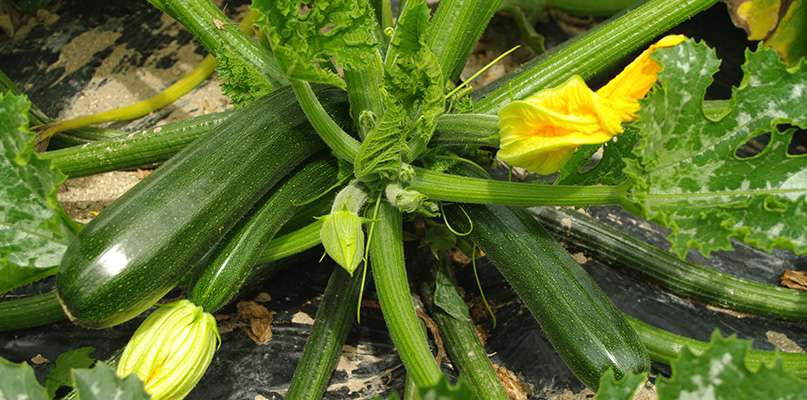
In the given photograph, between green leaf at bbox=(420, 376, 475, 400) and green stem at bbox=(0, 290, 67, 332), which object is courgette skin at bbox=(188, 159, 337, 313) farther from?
green leaf at bbox=(420, 376, 475, 400)

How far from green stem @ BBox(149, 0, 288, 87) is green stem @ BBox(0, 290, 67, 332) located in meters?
0.69

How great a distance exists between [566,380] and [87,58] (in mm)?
1860

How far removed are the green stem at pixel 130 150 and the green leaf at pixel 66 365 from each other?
16.5 inches

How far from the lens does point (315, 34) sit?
4.71 ft

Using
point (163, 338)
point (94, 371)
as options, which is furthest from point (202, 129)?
point (94, 371)

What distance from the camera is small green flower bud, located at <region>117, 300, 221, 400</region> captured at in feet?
4.99

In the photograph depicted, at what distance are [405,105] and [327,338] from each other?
0.58 m

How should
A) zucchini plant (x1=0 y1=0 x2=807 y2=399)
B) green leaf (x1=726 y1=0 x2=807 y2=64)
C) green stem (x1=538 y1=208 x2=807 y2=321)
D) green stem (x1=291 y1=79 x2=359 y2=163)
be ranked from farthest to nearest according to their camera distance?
green leaf (x1=726 y1=0 x2=807 y2=64) < green stem (x1=538 y1=208 x2=807 y2=321) < green stem (x1=291 y1=79 x2=359 y2=163) < zucchini plant (x1=0 y1=0 x2=807 y2=399)

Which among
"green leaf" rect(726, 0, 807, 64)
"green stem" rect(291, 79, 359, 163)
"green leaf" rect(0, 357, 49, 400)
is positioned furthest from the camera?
"green leaf" rect(726, 0, 807, 64)

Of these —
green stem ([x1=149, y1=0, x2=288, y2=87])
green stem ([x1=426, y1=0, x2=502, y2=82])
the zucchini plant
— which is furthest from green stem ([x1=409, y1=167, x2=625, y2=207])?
green stem ([x1=149, y1=0, x2=288, y2=87])

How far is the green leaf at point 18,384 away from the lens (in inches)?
52.2

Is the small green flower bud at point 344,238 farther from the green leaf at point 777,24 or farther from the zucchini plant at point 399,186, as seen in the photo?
the green leaf at point 777,24

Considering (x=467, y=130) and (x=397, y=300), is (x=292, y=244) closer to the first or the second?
(x=397, y=300)

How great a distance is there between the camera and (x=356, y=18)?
1.47 meters
